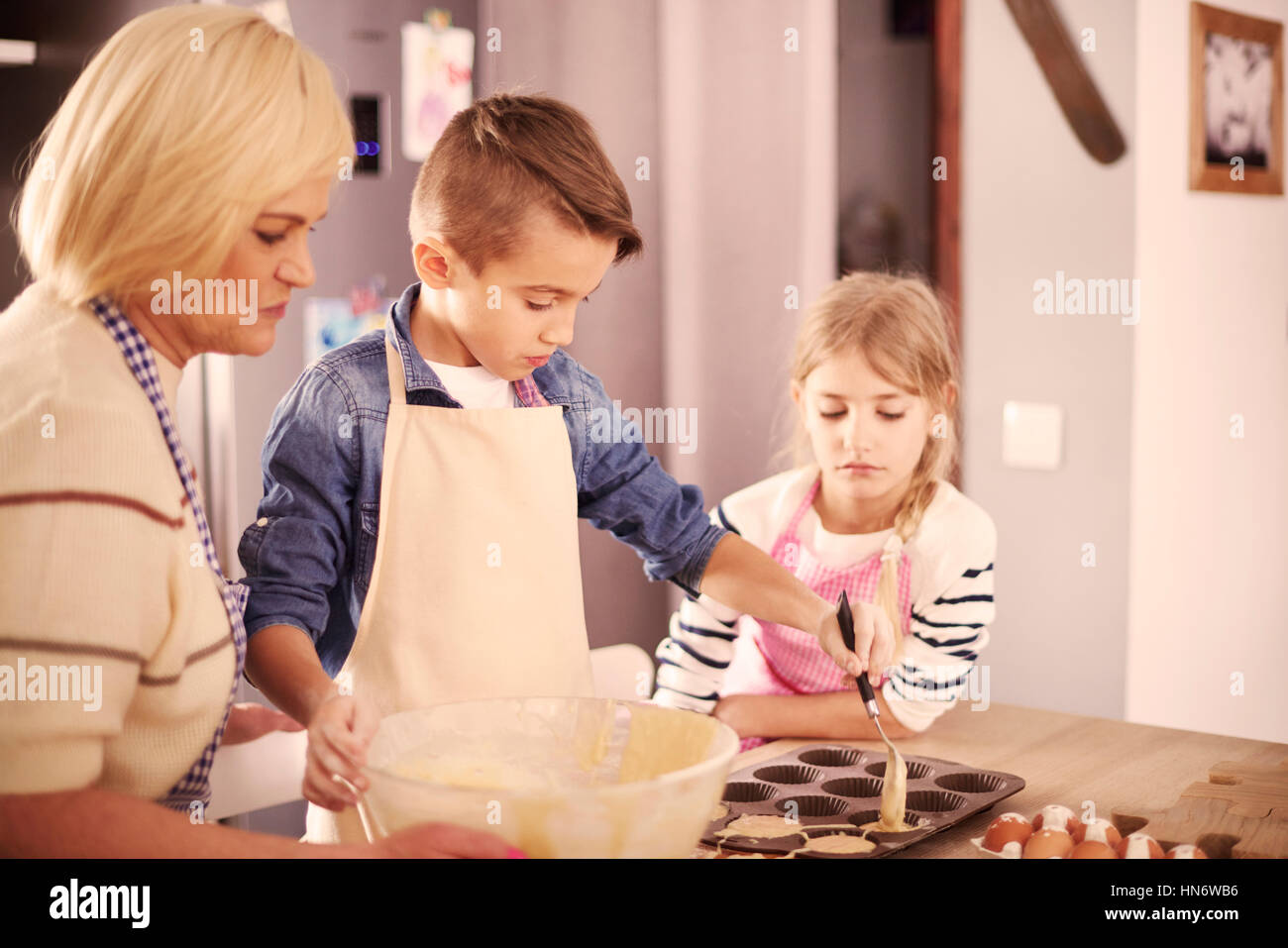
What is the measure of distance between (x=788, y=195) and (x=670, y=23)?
0.39 metres

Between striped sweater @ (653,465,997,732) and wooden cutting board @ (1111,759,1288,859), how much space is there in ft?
1.02

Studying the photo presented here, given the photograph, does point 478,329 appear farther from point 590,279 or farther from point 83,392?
point 83,392

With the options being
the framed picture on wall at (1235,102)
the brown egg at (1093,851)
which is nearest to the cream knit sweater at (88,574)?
the brown egg at (1093,851)

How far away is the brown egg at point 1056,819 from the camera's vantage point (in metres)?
0.96

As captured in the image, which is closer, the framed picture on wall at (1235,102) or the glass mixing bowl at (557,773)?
the glass mixing bowl at (557,773)

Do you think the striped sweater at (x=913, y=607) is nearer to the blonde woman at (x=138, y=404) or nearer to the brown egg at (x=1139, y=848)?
the brown egg at (x=1139, y=848)

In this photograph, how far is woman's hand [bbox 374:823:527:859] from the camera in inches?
26.4

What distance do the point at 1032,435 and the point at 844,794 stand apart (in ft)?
4.03

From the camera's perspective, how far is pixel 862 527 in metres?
1.58

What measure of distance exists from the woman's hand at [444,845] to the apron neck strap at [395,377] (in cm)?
50

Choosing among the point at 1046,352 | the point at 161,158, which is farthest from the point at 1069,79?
the point at 161,158

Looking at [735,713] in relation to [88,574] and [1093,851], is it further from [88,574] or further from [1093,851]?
[88,574]

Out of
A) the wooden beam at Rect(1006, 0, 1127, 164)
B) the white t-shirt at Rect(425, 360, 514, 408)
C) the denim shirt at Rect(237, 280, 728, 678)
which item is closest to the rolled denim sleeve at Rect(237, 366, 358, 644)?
the denim shirt at Rect(237, 280, 728, 678)

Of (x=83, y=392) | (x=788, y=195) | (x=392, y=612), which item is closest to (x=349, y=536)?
(x=392, y=612)
